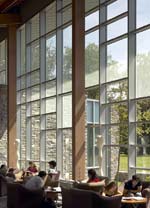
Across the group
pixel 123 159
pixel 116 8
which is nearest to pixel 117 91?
pixel 123 159

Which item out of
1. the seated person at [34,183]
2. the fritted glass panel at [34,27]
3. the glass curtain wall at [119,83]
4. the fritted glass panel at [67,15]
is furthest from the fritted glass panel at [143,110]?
the fritted glass panel at [34,27]

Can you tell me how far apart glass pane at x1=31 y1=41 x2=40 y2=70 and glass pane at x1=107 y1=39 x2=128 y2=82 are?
19.4ft

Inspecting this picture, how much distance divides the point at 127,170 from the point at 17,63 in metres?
10.3

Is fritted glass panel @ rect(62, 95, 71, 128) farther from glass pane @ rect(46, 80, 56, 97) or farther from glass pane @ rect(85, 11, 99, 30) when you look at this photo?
glass pane @ rect(85, 11, 99, 30)

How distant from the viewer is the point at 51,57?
19375 mm

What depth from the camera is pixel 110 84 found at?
15180mm

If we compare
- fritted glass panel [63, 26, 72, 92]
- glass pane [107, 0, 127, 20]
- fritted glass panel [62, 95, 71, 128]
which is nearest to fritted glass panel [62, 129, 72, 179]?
fritted glass panel [62, 95, 71, 128]

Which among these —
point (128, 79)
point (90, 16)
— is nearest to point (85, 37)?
point (90, 16)

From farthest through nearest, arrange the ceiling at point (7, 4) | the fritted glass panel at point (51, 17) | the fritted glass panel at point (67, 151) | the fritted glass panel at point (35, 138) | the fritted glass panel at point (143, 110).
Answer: the ceiling at point (7, 4) → the fritted glass panel at point (35, 138) → the fritted glass panel at point (51, 17) → the fritted glass panel at point (67, 151) → the fritted glass panel at point (143, 110)

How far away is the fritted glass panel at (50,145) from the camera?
1923 cm

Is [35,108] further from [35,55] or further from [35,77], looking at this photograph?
[35,55]

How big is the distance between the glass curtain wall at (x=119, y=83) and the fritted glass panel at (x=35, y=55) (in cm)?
468

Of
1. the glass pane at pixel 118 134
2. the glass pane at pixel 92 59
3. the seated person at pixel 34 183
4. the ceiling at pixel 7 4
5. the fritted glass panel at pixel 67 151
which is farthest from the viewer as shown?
the ceiling at pixel 7 4

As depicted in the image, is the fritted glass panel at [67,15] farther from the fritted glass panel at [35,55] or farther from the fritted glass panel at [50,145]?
the fritted glass panel at [50,145]
